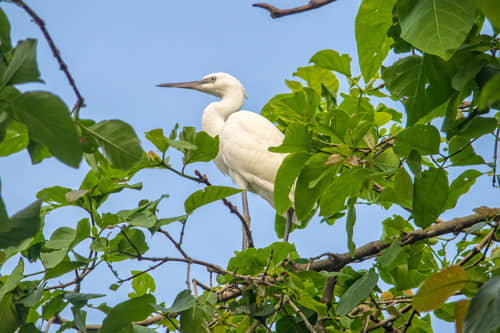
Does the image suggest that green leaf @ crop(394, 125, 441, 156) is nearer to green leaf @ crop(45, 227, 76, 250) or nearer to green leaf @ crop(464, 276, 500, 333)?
green leaf @ crop(464, 276, 500, 333)

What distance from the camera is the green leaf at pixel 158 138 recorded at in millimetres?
952

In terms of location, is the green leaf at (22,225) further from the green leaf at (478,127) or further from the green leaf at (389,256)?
the green leaf at (389,256)

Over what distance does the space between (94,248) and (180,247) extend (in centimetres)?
20

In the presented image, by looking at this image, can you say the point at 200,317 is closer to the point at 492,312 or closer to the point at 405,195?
the point at 405,195

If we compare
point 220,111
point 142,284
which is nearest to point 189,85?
point 220,111

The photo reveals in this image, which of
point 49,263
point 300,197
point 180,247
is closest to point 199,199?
point 180,247

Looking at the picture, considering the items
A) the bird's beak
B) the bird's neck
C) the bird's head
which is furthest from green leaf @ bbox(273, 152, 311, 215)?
the bird's beak

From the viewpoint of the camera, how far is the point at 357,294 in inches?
41.3

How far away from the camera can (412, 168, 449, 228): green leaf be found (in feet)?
3.09

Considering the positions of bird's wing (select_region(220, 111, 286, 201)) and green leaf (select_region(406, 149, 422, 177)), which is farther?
bird's wing (select_region(220, 111, 286, 201))

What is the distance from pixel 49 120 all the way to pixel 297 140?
25.2 inches

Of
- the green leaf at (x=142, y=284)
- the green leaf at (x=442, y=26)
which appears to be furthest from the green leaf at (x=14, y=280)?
the green leaf at (x=442, y=26)

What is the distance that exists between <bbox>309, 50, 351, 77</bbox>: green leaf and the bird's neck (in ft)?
8.75

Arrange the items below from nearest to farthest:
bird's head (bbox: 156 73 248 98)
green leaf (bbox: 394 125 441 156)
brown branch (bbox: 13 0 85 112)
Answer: brown branch (bbox: 13 0 85 112) < green leaf (bbox: 394 125 441 156) < bird's head (bbox: 156 73 248 98)
